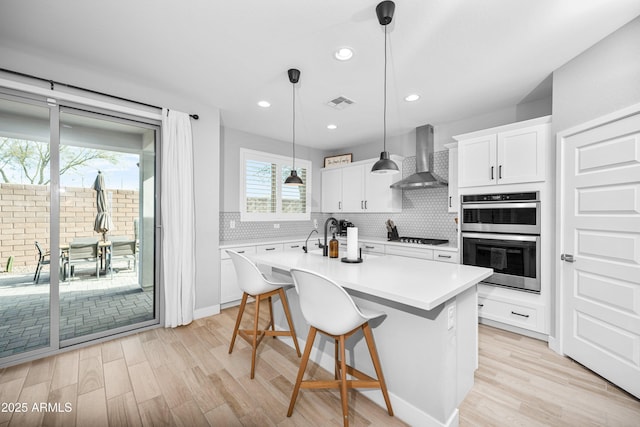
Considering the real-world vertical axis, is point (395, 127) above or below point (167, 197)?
above

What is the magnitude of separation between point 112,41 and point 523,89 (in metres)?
3.90

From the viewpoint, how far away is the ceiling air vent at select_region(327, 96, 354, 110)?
10.1 ft

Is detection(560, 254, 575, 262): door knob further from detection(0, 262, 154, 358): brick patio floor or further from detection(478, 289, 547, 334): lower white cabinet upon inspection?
detection(0, 262, 154, 358): brick patio floor

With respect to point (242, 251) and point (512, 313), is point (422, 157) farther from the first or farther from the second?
point (242, 251)

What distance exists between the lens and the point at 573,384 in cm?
201

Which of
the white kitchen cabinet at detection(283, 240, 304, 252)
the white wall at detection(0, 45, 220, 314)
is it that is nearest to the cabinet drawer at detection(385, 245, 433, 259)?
the white kitchen cabinet at detection(283, 240, 304, 252)

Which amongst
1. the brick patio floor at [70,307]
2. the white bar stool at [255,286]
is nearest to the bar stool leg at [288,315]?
the white bar stool at [255,286]

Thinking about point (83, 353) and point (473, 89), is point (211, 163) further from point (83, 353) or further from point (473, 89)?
point (473, 89)

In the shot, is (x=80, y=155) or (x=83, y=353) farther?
(x=80, y=155)

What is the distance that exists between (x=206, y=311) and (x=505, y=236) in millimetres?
3670

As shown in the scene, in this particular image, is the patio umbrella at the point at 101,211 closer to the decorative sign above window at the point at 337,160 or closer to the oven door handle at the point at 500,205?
the decorative sign above window at the point at 337,160

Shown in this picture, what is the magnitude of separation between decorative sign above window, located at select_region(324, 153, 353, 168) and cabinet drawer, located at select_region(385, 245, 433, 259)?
199cm

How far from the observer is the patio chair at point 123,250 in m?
3.21

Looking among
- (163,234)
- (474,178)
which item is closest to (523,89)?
(474,178)
